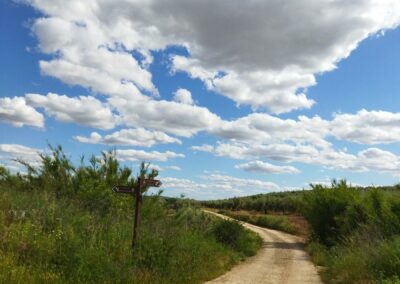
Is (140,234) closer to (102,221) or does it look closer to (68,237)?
(102,221)

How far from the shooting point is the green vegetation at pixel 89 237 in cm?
1112

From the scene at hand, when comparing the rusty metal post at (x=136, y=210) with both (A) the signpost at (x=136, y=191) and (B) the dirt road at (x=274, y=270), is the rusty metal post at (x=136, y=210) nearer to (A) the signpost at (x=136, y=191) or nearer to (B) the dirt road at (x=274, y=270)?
(A) the signpost at (x=136, y=191)

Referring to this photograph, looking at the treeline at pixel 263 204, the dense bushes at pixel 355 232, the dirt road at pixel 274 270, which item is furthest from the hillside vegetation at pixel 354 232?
the treeline at pixel 263 204

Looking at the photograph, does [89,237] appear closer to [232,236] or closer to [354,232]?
[232,236]

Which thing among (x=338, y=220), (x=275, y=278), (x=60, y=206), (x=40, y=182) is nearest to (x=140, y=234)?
(x=60, y=206)

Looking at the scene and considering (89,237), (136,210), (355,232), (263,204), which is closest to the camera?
(89,237)

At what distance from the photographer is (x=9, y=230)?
38.3 feet

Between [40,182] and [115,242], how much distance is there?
7.25 meters

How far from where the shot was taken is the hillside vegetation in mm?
14422

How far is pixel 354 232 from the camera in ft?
76.4

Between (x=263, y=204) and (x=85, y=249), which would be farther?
(x=263, y=204)

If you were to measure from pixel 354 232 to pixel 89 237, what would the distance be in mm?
14845

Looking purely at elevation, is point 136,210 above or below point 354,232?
above

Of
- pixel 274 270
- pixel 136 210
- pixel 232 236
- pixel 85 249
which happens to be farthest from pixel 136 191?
pixel 232 236
